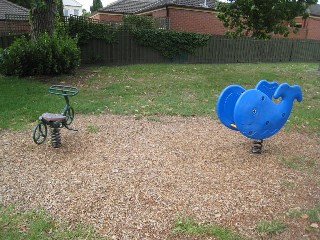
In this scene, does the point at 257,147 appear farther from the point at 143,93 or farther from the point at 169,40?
the point at 169,40

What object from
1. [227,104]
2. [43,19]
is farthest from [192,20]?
[227,104]

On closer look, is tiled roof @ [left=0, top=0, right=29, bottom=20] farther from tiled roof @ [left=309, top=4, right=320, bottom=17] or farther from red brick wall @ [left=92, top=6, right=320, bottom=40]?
tiled roof @ [left=309, top=4, right=320, bottom=17]

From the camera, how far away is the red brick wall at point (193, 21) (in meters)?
22.6

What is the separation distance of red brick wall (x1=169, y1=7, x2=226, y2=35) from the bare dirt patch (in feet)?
59.3

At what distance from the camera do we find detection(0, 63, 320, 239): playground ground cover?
338 centimetres

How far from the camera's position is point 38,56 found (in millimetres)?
11094

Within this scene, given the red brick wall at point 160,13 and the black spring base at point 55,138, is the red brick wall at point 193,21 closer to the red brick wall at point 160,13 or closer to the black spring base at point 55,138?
the red brick wall at point 160,13

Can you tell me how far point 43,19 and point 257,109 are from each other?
9.90m

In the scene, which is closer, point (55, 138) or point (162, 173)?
point (162, 173)

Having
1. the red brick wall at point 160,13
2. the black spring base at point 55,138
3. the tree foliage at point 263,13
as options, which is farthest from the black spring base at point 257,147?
the red brick wall at point 160,13

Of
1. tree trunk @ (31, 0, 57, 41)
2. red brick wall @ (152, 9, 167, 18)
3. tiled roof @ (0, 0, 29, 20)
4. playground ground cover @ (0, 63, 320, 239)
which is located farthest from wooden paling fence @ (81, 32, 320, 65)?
tiled roof @ (0, 0, 29, 20)

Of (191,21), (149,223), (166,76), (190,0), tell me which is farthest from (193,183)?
(190,0)

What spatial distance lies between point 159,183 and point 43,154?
6.57 feet

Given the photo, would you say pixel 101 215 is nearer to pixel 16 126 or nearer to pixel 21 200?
pixel 21 200
